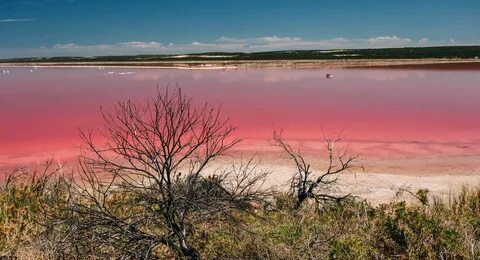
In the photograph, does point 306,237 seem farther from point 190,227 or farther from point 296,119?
point 296,119

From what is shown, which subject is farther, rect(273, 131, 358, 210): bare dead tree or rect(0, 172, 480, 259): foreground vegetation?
rect(273, 131, 358, 210): bare dead tree

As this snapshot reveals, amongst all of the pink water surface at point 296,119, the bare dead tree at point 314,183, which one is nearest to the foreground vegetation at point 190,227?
the bare dead tree at point 314,183

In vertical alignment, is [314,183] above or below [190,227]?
below

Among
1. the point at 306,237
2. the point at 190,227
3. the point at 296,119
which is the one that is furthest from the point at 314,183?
the point at 296,119

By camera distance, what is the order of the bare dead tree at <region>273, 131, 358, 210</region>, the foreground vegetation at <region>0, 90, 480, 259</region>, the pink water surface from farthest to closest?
1. the pink water surface
2. the bare dead tree at <region>273, 131, 358, 210</region>
3. the foreground vegetation at <region>0, 90, 480, 259</region>

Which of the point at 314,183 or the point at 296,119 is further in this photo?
the point at 296,119

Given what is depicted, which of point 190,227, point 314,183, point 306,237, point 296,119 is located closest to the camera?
point 190,227

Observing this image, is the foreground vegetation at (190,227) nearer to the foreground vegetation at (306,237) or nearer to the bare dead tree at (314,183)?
the foreground vegetation at (306,237)

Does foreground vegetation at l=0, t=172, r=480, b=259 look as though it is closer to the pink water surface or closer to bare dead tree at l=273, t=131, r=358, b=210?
bare dead tree at l=273, t=131, r=358, b=210

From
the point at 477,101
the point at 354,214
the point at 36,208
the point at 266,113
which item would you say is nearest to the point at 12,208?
the point at 36,208

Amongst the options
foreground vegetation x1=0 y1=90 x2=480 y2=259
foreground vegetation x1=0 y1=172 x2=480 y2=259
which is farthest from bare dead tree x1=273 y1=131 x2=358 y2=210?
foreground vegetation x1=0 y1=90 x2=480 y2=259

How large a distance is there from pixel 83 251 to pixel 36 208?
2.42 metres

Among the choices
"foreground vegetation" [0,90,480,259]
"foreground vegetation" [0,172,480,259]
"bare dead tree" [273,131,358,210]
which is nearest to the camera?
"foreground vegetation" [0,90,480,259]

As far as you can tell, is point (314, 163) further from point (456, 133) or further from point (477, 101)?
point (477, 101)
